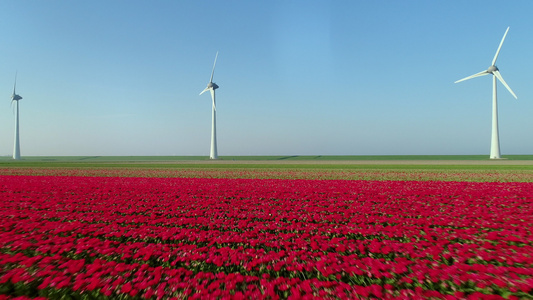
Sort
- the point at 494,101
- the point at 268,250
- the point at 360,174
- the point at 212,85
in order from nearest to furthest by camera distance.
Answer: the point at 268,250, the point at 360,174, the point at 494,101, the point at 212,85

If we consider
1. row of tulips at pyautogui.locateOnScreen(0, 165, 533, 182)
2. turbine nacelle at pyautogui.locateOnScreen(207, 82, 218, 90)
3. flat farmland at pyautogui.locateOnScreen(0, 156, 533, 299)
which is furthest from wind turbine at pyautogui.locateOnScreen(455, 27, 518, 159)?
flat farmland at pyautogui.locateOnScreen(0, 156, 533, 299)

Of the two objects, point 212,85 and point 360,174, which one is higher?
point 212,85

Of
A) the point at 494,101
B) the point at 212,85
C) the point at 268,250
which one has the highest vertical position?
the point at 212,85

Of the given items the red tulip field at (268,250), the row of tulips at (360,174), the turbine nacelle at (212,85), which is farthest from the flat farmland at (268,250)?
the turbine nacelle at (212,85)

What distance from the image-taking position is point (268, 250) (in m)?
7.64

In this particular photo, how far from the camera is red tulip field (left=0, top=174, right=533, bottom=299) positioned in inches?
203

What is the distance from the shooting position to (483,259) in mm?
6691

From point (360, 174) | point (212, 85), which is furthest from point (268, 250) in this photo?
point (212, 85)

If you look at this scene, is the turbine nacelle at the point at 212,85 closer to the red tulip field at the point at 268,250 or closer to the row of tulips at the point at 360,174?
the row of tulips at the point at 360,174

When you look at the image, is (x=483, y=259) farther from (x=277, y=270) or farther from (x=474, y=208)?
(x=474, y=208)

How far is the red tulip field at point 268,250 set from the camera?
203 inches

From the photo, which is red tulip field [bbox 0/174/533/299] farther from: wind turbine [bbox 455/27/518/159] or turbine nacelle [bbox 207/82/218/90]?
turbine nacelle [bbox 207/82/218/90]

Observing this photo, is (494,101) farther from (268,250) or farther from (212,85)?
(268,250)

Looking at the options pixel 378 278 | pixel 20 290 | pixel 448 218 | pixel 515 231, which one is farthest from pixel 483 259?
pixel 20 290
